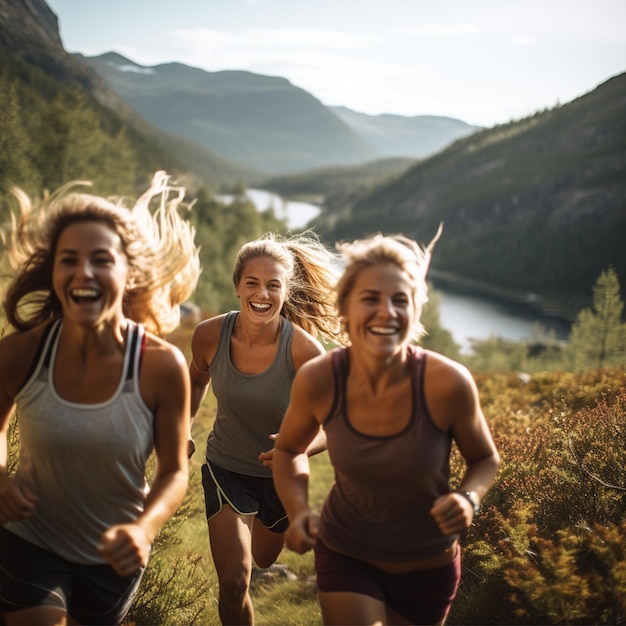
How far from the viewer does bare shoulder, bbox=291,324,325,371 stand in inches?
149

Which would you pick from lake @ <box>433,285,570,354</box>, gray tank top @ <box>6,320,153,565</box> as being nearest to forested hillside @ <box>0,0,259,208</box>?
gray tank top @ <box>6,320,153,565</box>

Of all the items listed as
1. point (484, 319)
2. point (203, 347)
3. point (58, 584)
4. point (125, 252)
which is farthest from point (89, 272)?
point (484, 319)

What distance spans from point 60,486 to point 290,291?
230cm

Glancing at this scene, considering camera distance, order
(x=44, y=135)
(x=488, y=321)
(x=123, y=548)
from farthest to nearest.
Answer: (x=488, y=321) → (x=44, y=135) → (x=123, y=548)

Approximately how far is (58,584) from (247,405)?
5.09ft

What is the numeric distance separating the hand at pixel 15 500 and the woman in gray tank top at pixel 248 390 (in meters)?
1.24

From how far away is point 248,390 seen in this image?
146 inches

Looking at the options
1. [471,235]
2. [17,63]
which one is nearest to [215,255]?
[17,63]

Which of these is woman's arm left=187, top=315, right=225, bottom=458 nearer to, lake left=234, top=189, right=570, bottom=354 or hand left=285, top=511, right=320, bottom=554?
hand left=285, top=511, right=320, bottom=554

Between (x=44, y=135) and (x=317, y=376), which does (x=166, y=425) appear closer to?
(x=317, y=376)

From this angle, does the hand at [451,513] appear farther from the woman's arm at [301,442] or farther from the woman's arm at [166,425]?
the woman's arm at [166,425]

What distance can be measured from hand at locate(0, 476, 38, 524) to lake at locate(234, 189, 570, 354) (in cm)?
6716

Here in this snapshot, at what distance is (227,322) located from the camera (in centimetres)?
395

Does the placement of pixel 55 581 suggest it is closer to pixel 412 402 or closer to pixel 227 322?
pixel 412 402
